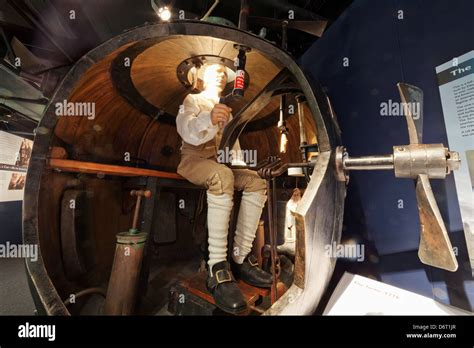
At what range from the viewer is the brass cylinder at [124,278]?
53.2 inches

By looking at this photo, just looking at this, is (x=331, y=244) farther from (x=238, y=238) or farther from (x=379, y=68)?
(x=379, y=68)

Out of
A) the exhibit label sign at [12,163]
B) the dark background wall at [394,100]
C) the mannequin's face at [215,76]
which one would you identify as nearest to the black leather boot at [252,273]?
the dark background wall at [394,100]

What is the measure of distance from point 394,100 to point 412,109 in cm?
57

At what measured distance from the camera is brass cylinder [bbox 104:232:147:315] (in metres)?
1.35

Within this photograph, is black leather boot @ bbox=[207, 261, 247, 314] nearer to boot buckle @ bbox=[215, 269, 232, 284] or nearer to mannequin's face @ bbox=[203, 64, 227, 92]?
boot buckle @ bbox=[215, 269, 232, 284]

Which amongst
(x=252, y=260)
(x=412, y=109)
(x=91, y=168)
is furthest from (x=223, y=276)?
(x=412, y=109)

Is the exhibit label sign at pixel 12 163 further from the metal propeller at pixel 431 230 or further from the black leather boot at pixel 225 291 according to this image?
the metal propeller at pixel 431 230

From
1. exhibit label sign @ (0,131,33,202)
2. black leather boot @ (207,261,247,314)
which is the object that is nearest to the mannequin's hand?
black leather boot @ (207,261,247,314)

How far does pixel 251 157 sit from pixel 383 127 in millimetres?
1754

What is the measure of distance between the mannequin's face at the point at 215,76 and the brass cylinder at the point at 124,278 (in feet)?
4.36

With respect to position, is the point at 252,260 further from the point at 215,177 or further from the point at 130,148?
the point at 130,148

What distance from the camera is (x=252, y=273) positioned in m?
1.65

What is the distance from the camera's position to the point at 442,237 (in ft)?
2.15
